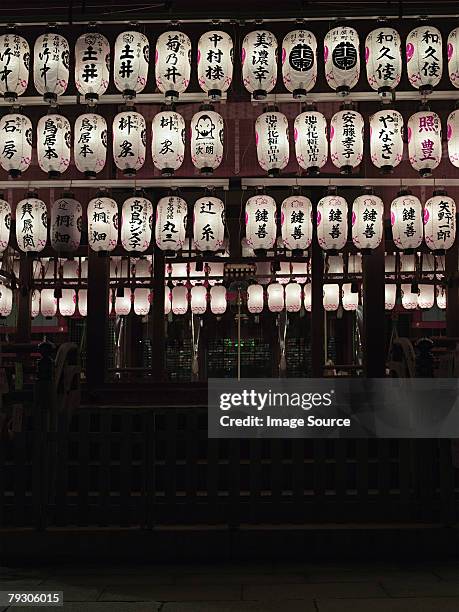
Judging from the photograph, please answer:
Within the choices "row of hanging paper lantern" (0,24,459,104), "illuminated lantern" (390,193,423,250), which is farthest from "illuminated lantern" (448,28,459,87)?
"illuminated lantern" (390,193,423,250)

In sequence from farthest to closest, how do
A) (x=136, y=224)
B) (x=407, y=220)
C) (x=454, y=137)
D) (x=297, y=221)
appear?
(x=297, y=221), (x=136, y=224), (x=407, y=220), (x=454, y=137)

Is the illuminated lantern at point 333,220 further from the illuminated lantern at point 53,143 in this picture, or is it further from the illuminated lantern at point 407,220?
the illuminated lantern at point 53,143

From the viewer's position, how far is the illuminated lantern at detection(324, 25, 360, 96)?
8.74 metres

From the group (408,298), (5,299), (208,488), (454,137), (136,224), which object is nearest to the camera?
(208,488)

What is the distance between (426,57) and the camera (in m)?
8.60

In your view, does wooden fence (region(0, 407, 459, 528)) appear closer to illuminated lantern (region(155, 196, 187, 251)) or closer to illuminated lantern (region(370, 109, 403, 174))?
illuminated lantern (region(155, 196, 187, 251))

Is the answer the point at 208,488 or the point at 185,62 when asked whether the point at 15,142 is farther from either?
the point at 208,488

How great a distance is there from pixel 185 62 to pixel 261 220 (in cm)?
229

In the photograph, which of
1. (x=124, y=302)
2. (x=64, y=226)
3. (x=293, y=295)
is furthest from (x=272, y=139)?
(x=124, y=302)

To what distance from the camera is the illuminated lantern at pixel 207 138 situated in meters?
9.23

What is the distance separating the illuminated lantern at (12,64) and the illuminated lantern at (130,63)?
1060mm

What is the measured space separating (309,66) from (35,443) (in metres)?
5.13

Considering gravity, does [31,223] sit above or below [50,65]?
below

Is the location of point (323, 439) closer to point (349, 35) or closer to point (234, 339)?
point (349, 35)
